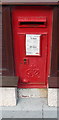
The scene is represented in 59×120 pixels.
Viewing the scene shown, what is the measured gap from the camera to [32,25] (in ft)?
12.0

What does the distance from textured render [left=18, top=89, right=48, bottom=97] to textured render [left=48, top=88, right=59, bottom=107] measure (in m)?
0.31

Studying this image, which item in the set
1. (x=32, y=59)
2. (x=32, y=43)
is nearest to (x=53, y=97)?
(x=32, y=59)

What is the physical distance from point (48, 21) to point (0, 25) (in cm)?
106

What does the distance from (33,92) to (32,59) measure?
2.83 ft

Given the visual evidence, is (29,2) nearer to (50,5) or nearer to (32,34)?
(50,5)

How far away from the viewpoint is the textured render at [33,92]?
13.6ft

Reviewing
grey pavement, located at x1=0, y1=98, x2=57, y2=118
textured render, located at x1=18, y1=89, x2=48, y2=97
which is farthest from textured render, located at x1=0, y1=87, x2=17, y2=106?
textured render, located at x1=18, y1=89, x2=48, y2=97

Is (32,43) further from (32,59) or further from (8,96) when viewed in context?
(8,96)

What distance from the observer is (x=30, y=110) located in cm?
381

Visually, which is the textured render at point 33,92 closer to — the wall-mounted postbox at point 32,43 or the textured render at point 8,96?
the wall-mounted postbox at point 32,43

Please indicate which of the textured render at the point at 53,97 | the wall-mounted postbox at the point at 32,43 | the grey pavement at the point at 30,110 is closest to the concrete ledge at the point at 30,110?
the grey pavement at the point at 30,110

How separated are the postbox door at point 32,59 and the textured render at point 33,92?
0.15 m

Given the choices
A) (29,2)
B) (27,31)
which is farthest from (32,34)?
(29,2)

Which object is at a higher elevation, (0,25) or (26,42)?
(0,25)
